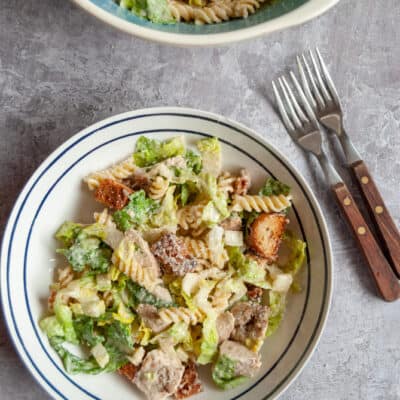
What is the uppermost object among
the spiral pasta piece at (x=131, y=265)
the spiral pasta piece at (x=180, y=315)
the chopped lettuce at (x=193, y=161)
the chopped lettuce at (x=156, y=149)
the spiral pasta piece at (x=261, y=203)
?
the chopped lettuce at (x=156, y=149)

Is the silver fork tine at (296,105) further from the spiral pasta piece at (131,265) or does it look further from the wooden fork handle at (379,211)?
the spiral pasta piece at (131,265)

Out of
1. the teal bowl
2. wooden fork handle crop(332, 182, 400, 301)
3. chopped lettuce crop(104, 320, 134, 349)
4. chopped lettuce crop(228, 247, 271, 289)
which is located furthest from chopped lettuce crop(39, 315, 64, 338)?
wooden fork handle crop(332, 182, 400, 301)

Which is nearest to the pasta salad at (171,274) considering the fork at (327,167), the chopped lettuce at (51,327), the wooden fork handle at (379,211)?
the chopped lettuce at (51,327)

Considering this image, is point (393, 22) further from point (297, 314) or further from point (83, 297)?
Answer: point (83, 297)

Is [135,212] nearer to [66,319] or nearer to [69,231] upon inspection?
[69,231]

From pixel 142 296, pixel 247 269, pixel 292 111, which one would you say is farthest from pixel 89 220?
pixel 292 111

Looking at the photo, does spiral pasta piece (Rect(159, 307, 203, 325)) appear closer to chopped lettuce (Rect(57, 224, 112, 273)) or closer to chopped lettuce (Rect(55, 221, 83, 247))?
chopped lettuce (Rect(57, 224, 112, 273))

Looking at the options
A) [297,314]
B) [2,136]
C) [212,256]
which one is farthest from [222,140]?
[2,136]
